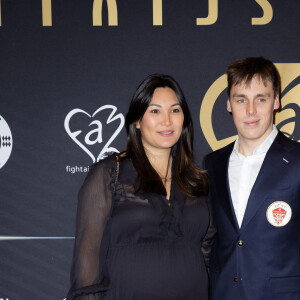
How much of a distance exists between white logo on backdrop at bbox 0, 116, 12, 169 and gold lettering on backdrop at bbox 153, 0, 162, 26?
1301 mm

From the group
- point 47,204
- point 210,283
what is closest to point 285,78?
point 210,283

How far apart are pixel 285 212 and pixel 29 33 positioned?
208 cm

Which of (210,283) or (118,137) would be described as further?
(118,137)

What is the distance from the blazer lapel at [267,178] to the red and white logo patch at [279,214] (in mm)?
63

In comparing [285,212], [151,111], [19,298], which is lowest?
[19,298]

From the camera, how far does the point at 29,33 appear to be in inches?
105

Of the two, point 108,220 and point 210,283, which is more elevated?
point 108,220

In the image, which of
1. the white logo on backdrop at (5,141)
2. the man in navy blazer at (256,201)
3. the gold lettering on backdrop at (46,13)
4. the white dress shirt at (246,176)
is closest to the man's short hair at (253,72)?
the man in navy blazer at (256,201)

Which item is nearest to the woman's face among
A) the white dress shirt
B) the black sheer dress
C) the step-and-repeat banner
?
the black sheer dress

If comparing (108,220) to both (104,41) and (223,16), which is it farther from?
(223,16)

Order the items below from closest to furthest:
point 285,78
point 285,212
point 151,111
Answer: point 285,212
point 151,111
point 285,78

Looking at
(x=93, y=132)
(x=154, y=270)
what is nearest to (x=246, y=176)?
(x=154, y=270)

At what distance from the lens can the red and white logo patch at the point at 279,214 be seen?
1.82m

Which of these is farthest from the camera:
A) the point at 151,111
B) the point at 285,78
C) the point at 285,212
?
the point at 285,78
